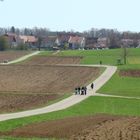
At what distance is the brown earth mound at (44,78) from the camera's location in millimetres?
60219

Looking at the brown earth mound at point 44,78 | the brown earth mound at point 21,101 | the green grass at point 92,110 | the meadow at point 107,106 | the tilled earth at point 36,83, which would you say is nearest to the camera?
the green grass at point 92,110

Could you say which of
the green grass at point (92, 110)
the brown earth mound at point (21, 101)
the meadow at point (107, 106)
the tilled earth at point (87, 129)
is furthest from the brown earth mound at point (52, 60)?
the tilled earth at point (87, 129)

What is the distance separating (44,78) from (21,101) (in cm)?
2755

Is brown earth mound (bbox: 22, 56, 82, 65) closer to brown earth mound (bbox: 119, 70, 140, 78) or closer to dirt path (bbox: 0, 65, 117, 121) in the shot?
brown earth mound (bbox: 119, 70, 140, 78)

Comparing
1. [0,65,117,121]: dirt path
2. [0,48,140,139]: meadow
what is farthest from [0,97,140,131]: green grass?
[0,65,117,121]: dirt path

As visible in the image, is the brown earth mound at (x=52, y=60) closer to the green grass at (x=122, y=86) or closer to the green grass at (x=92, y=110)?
the green grass at (x=122, y=86)

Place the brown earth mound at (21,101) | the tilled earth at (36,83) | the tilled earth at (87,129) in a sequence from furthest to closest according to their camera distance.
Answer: the tilled earth at (36,83) → the brown earth mound at (21,101) → the tilled earth at (87,129)

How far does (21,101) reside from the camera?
4588 centimetres

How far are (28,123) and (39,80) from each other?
1564 inches

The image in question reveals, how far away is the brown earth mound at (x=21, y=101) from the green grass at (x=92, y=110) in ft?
12.3

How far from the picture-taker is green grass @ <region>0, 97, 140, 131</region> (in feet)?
104

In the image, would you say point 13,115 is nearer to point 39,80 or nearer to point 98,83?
point 98,83

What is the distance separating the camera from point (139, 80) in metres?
67.6

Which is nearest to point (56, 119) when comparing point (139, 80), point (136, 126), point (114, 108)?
point (136, 126)
